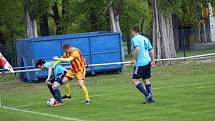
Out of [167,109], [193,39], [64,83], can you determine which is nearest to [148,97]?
[167,109]

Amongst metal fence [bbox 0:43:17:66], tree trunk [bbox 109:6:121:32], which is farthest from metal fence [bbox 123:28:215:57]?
metal fence [bbox 0:43:17:66]

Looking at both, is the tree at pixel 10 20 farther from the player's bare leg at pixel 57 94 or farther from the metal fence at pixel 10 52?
the player's bare leg at pixel 57 94

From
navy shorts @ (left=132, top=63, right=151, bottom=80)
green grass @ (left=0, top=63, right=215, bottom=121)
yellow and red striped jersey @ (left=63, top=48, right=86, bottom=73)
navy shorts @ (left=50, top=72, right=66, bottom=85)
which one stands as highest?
yellow and red striped jersey @ (left=63, top=48, right=86, bottom=73)

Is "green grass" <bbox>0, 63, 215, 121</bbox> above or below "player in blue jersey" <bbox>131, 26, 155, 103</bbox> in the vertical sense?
below

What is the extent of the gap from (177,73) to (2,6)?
24516mm

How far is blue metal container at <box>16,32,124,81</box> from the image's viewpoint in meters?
30.7

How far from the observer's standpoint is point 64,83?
674 inches

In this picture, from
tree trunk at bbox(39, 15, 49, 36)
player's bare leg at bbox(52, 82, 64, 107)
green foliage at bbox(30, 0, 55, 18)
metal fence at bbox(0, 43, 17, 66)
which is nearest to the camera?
player's bare leg at bbox(52, 82, 64, 107)

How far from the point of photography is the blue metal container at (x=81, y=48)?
30672 millimetres

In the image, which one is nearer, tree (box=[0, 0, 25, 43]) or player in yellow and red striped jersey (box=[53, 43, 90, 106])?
player in yellow and red striped jersey (box=[53, 43, 90, 106])

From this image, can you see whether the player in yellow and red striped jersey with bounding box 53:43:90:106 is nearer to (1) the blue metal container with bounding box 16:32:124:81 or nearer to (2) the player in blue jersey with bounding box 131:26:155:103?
(2) the player in blue jersey with bounding box 131:26:155:103

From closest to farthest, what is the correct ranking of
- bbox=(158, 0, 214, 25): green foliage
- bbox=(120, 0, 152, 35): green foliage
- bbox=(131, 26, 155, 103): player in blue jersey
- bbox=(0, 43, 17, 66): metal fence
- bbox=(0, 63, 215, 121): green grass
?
bbox=(0, 63, 215, 121): green grass, bbox=(131, 26, 155, 103): player in blue jersey, bbox=(158, 0, 214, 25): green foliage, bbox=(0, 43, 17, 66): metal fence, bbox=(120, 0, 152, 35): green foliage

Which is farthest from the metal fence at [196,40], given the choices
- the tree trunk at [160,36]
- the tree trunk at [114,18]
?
the tree trunk at [160,36]

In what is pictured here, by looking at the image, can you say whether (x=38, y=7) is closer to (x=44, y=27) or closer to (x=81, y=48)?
(x=81, y=48)
